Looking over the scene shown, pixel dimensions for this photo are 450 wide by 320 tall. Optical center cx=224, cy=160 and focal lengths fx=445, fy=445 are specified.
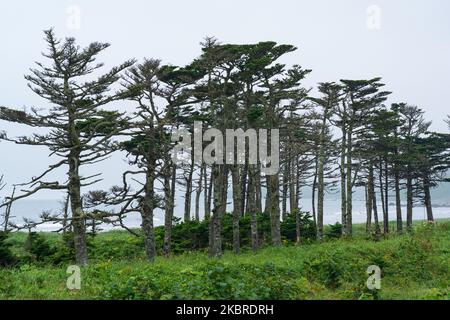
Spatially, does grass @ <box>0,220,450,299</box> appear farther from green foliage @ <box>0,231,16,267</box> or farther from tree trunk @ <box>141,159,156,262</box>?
green foliage @ <box>0,231,16,267</box>

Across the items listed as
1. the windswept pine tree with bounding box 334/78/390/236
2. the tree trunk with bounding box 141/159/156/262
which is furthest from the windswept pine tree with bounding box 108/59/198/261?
the windswept pine tree with bounding box 334/78/390/236

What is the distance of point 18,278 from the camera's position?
1297 cm

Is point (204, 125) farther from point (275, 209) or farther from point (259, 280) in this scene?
point (259, 280)

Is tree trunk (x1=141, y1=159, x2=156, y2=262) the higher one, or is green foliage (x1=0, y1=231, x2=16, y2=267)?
tree trunk (x1=141, y1=159, x2=156, y2=262)

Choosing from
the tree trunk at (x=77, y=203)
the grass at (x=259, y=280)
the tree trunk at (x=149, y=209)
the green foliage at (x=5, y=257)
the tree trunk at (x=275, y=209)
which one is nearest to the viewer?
the grass at (x=259, y=280)

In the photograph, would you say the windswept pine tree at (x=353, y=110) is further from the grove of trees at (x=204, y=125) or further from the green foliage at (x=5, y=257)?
the green foliage at (x=5, y=257)

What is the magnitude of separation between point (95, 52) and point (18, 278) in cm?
849

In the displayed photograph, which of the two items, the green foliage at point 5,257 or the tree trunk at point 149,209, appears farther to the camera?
the green foliage at point 5,257

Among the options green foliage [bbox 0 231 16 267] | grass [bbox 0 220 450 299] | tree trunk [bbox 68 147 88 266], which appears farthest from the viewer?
green foliage [bbox 0 231 16 267]

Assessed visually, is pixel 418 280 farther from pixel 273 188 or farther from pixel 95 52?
pixel 95 52

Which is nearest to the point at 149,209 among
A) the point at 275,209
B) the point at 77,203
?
the point at 77,203

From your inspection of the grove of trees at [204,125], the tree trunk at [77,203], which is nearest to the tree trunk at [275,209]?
the grove of trees at [204,125]

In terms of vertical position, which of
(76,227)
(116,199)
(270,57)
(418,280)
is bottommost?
(418,280)
